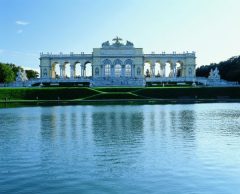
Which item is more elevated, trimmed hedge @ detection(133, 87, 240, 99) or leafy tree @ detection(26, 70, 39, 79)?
leafy tree @ detection(26, 70, 39, 79)

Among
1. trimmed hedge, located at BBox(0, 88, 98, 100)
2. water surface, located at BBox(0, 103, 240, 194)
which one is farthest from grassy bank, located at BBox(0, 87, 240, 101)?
water surface, located at BBox(0, 103, 240, 194)

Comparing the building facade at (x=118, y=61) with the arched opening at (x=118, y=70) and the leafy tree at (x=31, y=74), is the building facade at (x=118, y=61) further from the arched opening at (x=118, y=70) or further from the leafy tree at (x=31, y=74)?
the leafy tree at (x=31, y=74)

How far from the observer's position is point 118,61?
348 feet

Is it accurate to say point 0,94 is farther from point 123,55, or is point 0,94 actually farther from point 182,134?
point 182,134

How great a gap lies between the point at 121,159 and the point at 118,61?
298 ft

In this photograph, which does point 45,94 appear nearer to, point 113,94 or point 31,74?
point 113,94

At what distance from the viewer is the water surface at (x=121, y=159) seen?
11969 millimetres

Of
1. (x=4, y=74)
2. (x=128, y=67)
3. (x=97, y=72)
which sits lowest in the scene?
(x=4, y=74)

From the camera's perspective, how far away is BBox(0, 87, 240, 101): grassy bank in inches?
2739

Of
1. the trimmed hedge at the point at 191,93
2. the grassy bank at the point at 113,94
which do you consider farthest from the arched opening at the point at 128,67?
the trimmed hedge at the point at 191,93

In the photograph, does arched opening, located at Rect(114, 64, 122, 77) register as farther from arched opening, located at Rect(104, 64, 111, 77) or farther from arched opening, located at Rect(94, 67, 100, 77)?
arched opening, located at Rect(94, 67, 100, 77)

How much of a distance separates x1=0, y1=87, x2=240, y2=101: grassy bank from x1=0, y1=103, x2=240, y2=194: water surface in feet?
143

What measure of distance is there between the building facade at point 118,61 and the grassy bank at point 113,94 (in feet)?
102

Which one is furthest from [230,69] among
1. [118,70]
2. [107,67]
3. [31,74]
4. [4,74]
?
[31,74]
